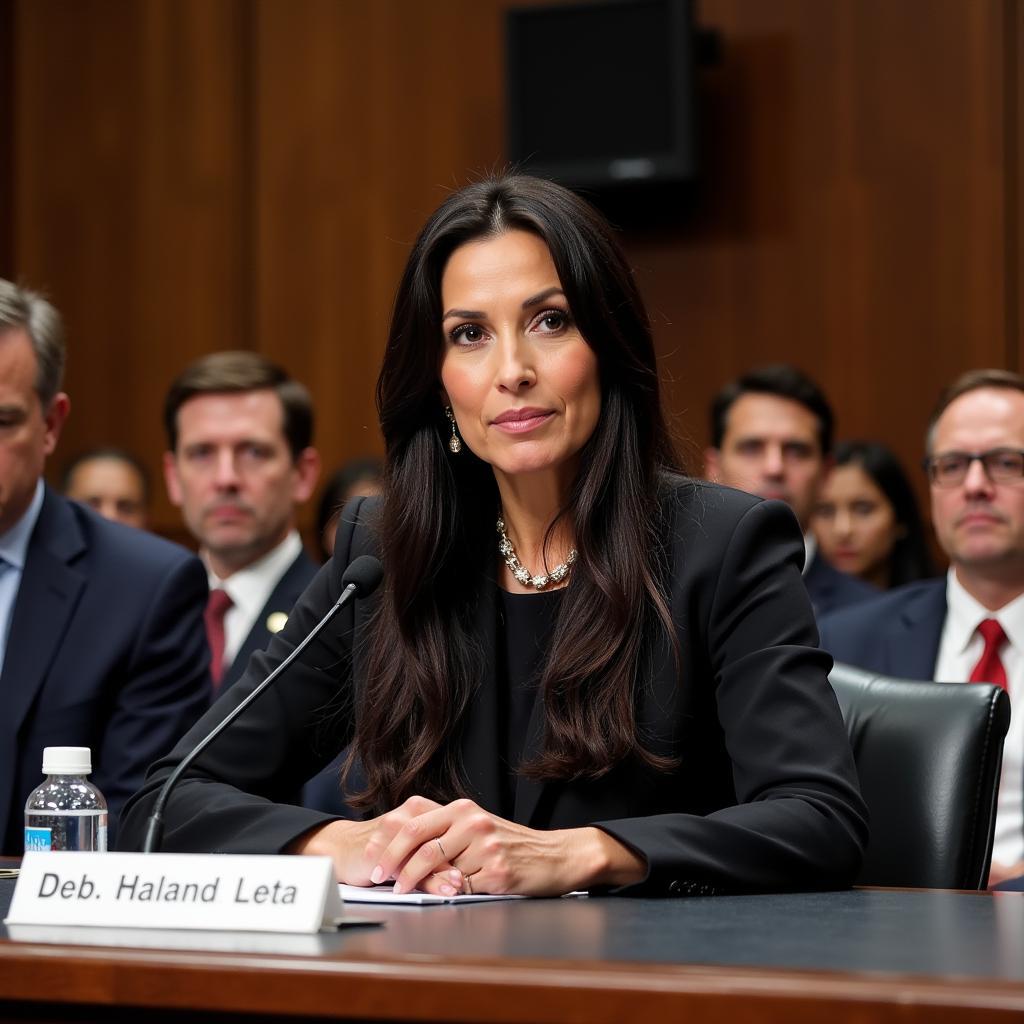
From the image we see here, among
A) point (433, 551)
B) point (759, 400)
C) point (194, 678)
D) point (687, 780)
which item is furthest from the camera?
point (759, 400)

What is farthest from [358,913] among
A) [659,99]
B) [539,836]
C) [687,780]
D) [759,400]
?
[659,99]

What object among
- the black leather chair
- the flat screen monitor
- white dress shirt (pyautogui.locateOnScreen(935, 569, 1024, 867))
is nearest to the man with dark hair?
white dress shirt (pyautogui.locateOnScreen(935, 569, 1024, 867))

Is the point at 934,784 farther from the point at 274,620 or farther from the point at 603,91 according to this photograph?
the point at 603,91

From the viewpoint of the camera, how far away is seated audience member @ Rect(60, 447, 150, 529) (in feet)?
18.6

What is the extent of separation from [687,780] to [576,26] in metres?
4.51

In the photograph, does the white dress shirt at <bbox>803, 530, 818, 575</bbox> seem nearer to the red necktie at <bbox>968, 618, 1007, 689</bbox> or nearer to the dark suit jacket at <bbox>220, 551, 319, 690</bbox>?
the red necktie at <bbox>968, 618, 1007, 689</bbox>

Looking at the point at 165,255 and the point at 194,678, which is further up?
the point at 165,255

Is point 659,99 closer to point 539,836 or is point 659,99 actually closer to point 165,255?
point 165,255

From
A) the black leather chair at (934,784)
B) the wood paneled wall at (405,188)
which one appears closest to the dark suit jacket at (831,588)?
the wood paneled wall at (405,188)

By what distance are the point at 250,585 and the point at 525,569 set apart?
2240mm

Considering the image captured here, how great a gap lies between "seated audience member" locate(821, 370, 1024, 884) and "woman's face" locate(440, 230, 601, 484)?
1.65 metres

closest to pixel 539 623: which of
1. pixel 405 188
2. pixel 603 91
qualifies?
pixel 603 91

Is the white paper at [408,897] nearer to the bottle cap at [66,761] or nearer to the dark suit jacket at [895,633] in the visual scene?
the bottle cap at [66,761]

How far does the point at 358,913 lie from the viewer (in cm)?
145
